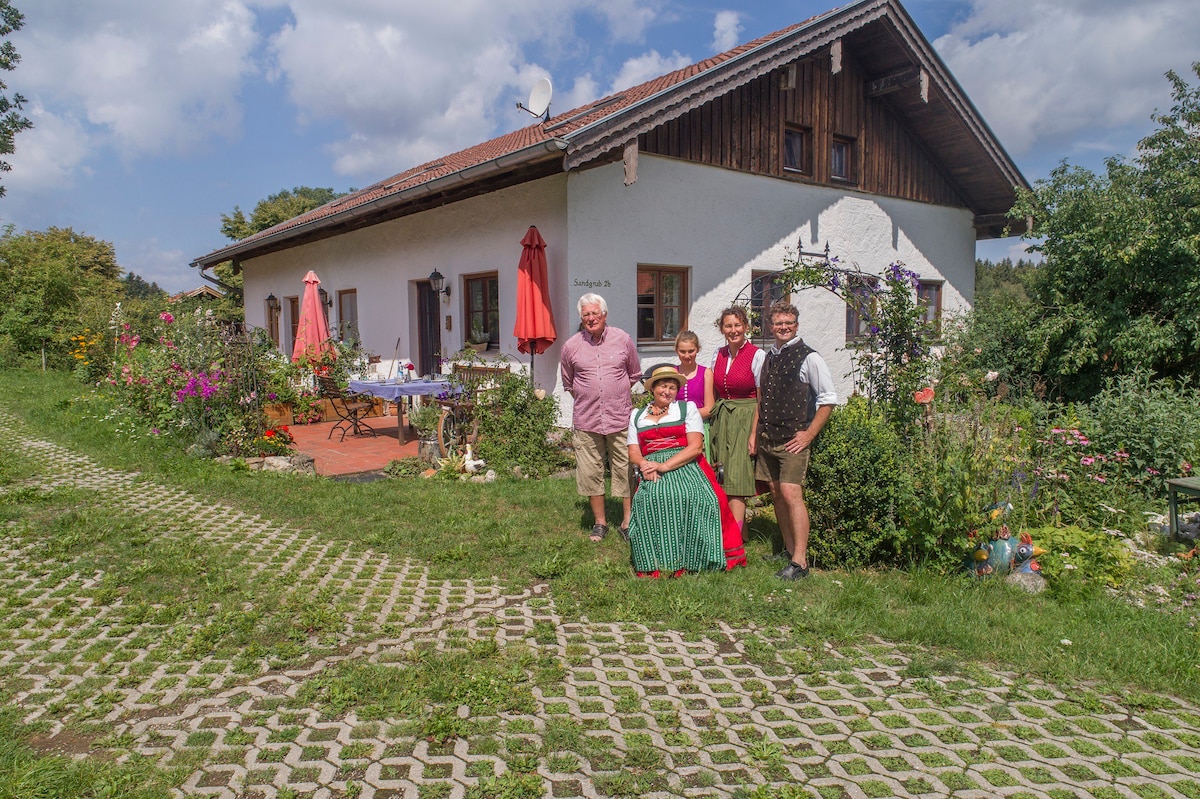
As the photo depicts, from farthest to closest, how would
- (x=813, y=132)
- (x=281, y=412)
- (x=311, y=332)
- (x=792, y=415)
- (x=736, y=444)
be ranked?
(x=311, y=332)
(x=813, y=132)
(x=281, y=412)
(x=736, y=444)
(x=792, y=415)

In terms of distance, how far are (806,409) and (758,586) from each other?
3.66 feet

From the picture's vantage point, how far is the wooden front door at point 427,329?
11742 millimetres

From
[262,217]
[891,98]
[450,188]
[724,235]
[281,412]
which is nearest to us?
[450,188]

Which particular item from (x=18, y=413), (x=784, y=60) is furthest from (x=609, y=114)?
(x=18, y=413)

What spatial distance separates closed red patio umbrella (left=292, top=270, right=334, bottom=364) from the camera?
38.5 feet

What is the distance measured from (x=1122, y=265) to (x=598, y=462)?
7002mm

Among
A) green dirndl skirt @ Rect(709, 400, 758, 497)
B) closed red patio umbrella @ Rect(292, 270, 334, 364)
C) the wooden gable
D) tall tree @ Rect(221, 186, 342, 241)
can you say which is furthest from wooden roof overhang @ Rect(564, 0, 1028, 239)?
tall tree @ Rect(221, 186, 342, 241)

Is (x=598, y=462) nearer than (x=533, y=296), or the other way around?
(x=598, y=462)

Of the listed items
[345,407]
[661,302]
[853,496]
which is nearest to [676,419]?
[853,496]

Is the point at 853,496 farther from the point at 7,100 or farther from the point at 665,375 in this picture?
the point at 7,100

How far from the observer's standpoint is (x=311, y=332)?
467 inches

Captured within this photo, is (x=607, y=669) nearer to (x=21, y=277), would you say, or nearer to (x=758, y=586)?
(x=758, y=586)

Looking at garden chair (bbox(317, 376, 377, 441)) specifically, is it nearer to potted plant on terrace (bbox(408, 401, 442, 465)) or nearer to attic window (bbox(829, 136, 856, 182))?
potted plant on terrace (bbox(408, 401, 442, 465))

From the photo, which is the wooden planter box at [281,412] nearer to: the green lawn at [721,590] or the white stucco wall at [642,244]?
the white stucco wall at [642,244]
